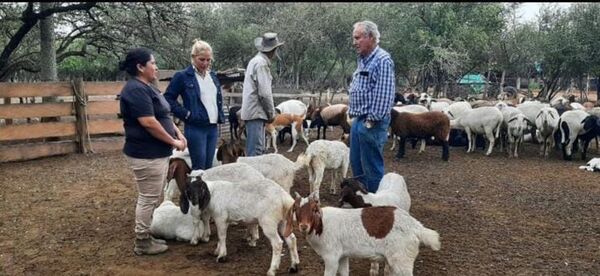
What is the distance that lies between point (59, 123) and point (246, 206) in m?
7.37

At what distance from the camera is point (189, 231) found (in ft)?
16.5

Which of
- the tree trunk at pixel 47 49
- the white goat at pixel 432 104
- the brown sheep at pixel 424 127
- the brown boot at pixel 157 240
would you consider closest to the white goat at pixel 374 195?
the brown boot at pixel 157 240

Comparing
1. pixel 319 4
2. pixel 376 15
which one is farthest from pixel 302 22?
pixel 376 15

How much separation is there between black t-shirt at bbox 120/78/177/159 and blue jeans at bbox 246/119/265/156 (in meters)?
1.50

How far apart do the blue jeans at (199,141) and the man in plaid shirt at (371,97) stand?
1568mm

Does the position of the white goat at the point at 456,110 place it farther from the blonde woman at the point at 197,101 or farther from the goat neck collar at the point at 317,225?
the goat neck collar at the point at 317,225

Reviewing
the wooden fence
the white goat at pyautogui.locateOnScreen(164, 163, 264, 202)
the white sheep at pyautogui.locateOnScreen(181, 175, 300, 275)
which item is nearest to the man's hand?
the white sheep at pyautogui.locateOnScreen(181, 175, 300, 275)

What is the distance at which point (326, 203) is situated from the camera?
671 centimetres

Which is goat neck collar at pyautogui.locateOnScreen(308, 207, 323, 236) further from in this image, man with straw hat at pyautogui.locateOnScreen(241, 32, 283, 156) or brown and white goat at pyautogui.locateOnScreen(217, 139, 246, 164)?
brown and white goat at pyautogui.locateOnScreen(217, 139, 246, 164)

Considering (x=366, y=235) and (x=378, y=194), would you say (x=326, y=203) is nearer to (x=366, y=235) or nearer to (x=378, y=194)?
(x=378, y=194)

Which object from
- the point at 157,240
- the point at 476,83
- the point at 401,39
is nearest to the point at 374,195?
the point at 157,240

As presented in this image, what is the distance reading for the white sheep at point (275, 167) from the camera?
18.1 feet

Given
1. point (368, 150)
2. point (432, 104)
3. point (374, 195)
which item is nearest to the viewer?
point (374, 195)

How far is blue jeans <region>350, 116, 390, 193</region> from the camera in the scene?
485cm
